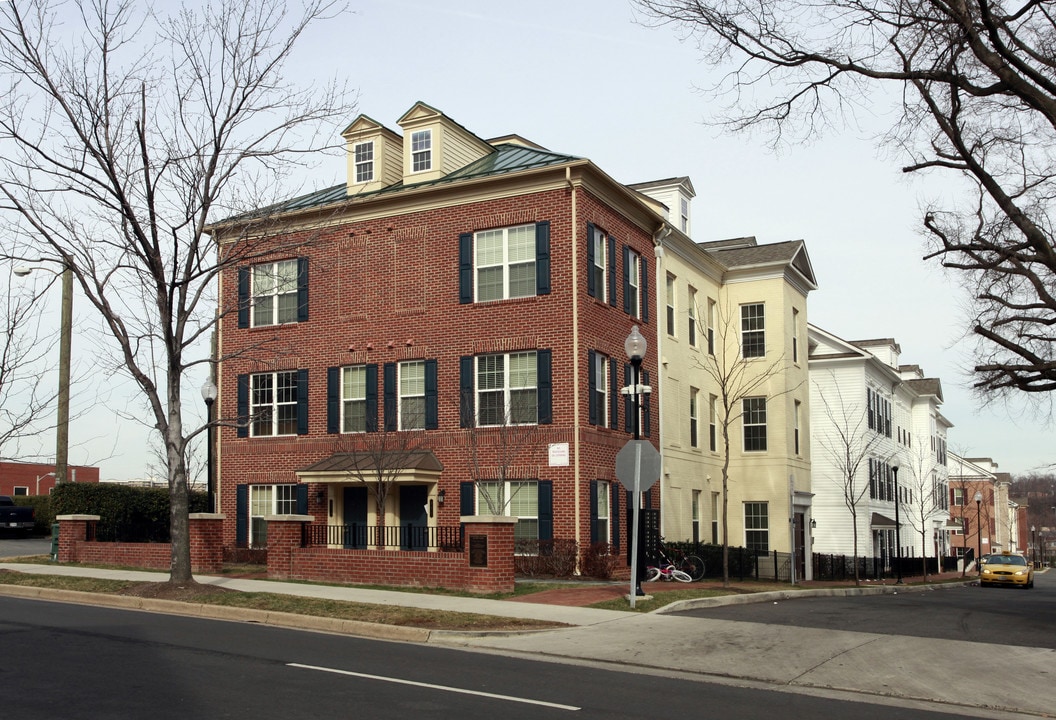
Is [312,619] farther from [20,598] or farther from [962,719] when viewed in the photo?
A: [962,719]

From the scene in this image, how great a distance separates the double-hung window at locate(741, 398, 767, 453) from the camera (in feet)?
122

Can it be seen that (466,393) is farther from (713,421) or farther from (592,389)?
(713,421)

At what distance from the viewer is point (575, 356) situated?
25828 mm

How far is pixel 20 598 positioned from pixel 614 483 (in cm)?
1456

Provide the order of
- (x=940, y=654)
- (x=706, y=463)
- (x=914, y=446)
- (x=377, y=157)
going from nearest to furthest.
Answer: (x=940, y=654) → (x=377, y=157) → (x=706, y=463) → (x=914, y=446)

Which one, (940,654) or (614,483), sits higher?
(614,483)

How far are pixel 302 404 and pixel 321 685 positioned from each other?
20.6 metres

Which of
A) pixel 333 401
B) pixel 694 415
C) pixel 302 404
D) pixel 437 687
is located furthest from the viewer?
pixel 694 415

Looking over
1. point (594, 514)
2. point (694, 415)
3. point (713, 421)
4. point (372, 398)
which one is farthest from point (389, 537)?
point (713, 421)

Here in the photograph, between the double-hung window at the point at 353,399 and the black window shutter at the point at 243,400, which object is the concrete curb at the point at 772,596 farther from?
the black window shutter at the point at 243,400

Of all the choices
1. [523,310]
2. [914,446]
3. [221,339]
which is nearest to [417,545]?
[523,310]

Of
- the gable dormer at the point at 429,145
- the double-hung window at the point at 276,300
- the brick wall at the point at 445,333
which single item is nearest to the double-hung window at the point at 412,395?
the brick wall at the point at 445,333

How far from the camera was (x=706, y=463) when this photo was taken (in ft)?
114

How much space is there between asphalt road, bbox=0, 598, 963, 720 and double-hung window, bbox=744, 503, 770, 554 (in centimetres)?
2539
